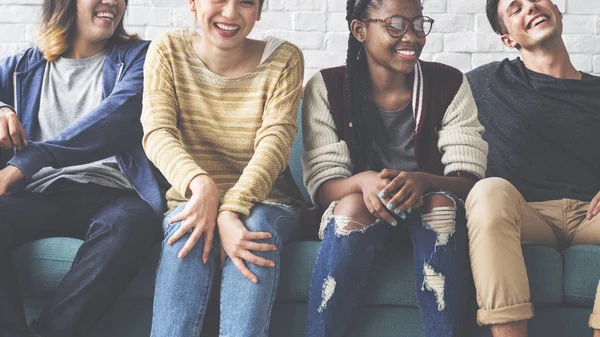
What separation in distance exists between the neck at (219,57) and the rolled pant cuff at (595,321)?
95cm

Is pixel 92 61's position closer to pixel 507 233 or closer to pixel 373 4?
pixel 373 4

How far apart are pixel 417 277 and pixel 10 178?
0.95 meters

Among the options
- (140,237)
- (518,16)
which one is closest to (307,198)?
(140,237)

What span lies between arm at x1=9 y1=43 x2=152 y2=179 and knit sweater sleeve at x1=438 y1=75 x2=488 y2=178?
761 mm

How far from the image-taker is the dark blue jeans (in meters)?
1.55

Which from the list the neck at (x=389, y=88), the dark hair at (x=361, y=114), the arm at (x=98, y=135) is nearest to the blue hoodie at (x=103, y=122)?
the arm at (x=98, y=135)

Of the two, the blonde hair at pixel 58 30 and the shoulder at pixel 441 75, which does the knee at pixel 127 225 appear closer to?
the blonde hair at pixel 58 30

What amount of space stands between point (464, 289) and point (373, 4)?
2.34 ft

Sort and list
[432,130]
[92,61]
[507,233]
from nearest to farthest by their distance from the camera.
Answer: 1. [507,233]
2. [432,130]
3. [92,61]

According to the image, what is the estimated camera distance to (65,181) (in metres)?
1.87

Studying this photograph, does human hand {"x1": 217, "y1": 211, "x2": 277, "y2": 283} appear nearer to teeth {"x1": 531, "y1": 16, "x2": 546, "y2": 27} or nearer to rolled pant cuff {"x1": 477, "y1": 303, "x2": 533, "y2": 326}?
rolled pant cuff {"x1": 477, "y1": 303, "x2": 533, "y2": 326}

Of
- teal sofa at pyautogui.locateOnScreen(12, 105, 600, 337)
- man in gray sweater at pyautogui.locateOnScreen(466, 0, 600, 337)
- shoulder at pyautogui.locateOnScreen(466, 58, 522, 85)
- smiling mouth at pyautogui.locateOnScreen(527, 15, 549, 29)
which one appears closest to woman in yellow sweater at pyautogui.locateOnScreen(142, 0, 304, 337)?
teal sofa at pyautogui.locateOnScreen(12, 105, 600, 337)

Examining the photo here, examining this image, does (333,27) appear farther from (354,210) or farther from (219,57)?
(354,210)

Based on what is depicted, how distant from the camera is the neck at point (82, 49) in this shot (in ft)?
6.73
